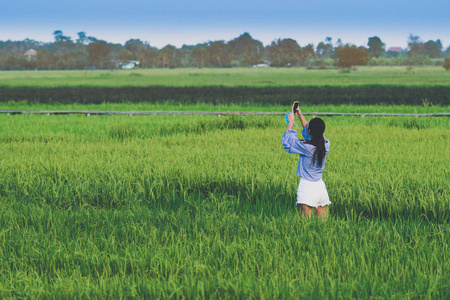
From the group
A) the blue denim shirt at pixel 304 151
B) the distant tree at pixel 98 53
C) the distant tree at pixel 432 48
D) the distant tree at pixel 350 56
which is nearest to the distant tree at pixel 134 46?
the distant tree at pixel 98 53

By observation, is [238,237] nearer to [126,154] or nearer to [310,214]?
[310,214]

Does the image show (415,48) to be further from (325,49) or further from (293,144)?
(293,144)

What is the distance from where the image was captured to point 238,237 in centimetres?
447

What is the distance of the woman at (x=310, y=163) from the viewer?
15.0ft

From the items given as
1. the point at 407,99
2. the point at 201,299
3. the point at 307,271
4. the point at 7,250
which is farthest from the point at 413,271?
the point at 407,99

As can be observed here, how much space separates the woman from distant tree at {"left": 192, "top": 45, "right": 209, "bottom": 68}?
13413 cm

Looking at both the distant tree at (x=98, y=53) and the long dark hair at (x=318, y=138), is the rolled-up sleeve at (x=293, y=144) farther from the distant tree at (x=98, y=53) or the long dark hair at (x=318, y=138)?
the distant tree at (x=98, y=53)

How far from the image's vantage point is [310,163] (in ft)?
15.4

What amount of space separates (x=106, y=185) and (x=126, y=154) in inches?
114

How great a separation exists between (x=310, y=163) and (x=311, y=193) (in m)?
0.30

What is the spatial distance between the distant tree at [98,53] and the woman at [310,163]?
133615mm

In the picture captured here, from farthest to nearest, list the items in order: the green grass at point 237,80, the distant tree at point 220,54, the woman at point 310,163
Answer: the distant tree at point 220,54 → the green grass at point 237,80 → the woman at point 310,163

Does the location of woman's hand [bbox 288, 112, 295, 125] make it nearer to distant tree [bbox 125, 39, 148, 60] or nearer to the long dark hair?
the long dark hair

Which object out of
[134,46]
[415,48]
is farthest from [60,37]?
[415,48]
